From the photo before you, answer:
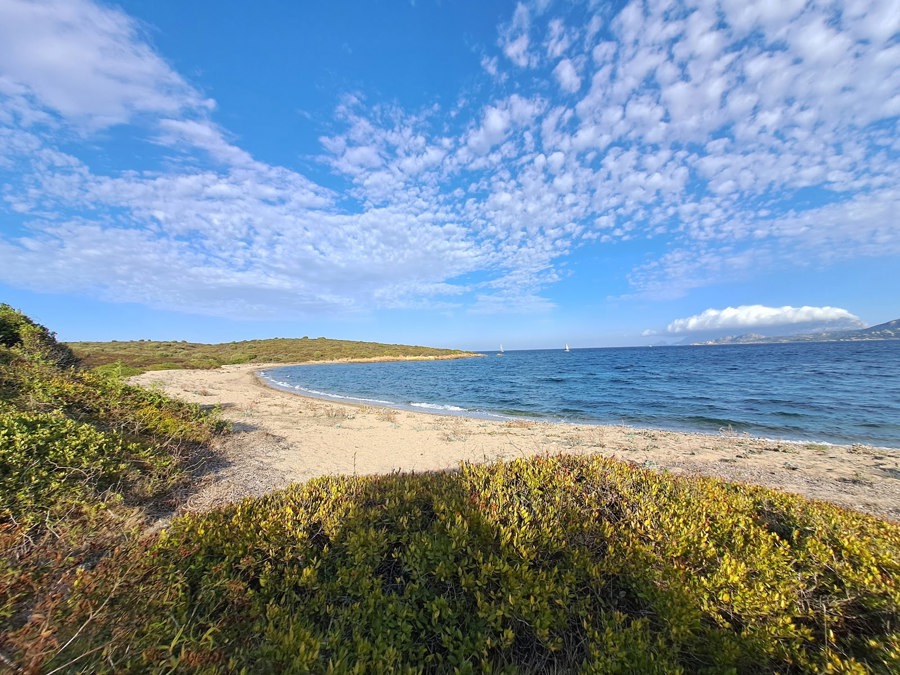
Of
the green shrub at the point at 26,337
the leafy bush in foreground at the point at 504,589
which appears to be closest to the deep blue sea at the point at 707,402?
the green shrub at the point at 26,337

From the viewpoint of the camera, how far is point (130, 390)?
9.99m

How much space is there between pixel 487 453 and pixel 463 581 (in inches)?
355

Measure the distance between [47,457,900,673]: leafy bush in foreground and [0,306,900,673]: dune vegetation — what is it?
16 millimetres

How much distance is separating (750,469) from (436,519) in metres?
11.2

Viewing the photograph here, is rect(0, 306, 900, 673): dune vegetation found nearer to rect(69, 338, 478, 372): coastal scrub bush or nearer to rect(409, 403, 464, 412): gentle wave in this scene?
rect(409, 403, 464, 412): gentle wave

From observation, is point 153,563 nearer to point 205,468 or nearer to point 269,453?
point 205,468

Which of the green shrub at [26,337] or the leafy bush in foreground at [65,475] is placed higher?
the green shrub at [26,337]

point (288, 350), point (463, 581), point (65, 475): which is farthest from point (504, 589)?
point (288, 350)

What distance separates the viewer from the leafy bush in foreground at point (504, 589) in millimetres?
2279

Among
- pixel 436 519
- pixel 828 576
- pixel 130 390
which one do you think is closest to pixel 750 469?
pixel 828 576

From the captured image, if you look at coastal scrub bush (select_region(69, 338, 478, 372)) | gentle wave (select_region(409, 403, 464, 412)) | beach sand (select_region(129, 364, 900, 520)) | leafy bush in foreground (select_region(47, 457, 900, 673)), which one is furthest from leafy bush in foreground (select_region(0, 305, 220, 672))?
coastal scrub bush (select_region(69, 338, 478, 372))

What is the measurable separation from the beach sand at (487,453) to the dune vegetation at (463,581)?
274 centimetres

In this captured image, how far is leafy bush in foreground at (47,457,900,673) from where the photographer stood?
2.28 m

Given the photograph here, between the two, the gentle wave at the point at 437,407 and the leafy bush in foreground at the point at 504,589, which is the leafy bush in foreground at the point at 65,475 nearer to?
the leafy bush in foreground at the point at 504,589
